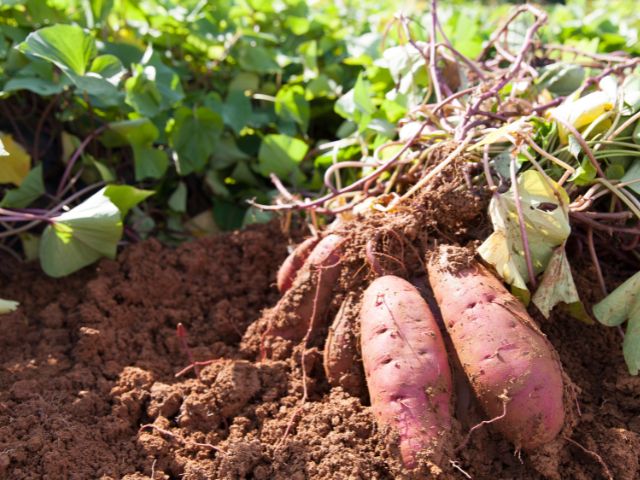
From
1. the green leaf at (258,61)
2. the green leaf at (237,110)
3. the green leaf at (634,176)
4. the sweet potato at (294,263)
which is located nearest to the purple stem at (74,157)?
the green leaf at (237,110)

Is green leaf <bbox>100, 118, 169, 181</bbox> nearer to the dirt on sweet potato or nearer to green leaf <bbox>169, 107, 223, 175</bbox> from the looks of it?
green leaf <bbox>169, 107, 223, 175</bbox>

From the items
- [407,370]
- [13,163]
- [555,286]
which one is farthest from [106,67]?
[555,286]

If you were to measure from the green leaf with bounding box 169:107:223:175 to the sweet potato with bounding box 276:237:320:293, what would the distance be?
679 millimetres

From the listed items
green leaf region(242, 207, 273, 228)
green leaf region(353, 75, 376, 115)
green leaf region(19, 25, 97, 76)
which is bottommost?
green leaf region(242, 207, 273, 228)

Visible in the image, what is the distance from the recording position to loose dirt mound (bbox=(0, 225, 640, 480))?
138 centimetres

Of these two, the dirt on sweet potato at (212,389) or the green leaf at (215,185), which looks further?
the green leaf at (215,185)

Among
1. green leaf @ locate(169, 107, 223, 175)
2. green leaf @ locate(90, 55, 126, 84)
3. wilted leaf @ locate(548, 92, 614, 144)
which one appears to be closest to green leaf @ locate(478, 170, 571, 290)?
wilted leaf @ locate(548, 92, 614, 144)

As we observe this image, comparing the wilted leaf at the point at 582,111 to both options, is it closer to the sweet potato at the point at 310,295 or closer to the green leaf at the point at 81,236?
the sweet potato at the point at 310,295

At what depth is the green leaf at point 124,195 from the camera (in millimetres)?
1953

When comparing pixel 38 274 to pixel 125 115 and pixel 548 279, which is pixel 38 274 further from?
pixel 548 279

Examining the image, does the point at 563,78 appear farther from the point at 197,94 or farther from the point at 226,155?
the point at 197,94

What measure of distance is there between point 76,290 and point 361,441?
3.45 ft

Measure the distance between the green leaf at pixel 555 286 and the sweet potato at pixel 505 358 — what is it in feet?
0.18

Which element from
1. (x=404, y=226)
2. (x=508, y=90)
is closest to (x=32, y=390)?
(x=404, y=226)
